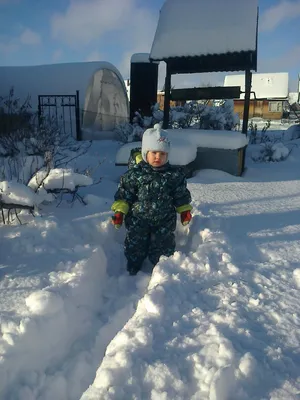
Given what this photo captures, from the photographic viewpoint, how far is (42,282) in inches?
98.0

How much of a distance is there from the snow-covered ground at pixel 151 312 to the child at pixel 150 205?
237 millimetres

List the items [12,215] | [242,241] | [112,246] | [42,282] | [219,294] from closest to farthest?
[219,294] < [42,282] < [242,241] < [12,215] < [112,246]

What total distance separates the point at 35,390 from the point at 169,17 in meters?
6.65

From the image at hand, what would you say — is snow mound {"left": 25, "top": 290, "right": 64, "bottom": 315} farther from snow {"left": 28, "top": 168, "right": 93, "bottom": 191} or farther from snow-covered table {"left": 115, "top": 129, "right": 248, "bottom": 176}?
snow-covered table {"left": 115, "top": 129, "right": 248, "bottom": 176}

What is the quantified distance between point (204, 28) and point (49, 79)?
852 centimetres

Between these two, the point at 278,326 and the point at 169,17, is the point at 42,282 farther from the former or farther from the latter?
the point at 169,17

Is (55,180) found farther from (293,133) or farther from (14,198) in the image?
(293,133)

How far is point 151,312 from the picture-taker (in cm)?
211

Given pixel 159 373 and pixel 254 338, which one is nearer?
pixel 159 373

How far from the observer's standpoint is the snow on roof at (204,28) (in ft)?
19.8

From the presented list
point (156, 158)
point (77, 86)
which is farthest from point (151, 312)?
point (77, 86)

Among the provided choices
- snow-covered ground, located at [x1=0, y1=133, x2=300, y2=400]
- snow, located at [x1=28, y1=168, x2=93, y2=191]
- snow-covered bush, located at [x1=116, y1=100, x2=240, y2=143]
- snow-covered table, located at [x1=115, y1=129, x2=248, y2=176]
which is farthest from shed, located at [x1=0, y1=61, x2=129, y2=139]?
snow-covered ground, located at [x1=0, y1=133, x2=300, y2=400]

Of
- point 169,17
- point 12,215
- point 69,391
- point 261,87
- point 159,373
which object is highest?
point 261,87

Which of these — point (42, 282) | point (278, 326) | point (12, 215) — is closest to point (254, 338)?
point (278, 326)
